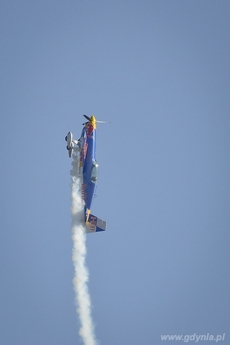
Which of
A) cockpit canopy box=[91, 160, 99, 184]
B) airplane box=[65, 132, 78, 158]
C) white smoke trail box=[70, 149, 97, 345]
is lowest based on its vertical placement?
white smoke trail box=[70, 149, 97, 345]

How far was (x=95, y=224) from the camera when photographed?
60562mm

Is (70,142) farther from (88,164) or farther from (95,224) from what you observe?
(95,224)

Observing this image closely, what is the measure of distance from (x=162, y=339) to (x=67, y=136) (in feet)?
124

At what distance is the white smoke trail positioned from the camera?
61.7 metres

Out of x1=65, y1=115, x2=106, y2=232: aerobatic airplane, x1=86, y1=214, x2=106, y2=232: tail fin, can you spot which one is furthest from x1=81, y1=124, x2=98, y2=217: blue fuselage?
x1=86, y1=214, x2=106, y2=232: tail fin

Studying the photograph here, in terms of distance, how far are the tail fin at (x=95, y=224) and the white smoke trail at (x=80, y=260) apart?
0.84 m

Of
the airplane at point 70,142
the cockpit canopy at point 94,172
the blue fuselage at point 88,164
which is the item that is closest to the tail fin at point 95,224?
the blue fuselage at point 88,164

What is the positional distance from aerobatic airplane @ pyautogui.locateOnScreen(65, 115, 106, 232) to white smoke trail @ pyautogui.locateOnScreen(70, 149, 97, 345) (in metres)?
0.82

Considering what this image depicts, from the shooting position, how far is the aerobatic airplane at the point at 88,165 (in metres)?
60.5

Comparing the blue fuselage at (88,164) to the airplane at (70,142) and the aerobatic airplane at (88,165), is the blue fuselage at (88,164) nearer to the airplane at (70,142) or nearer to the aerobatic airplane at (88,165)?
the aerobatic airplane at (88,165)

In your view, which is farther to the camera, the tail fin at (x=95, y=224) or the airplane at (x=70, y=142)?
the airplane at (x=70, y=142)

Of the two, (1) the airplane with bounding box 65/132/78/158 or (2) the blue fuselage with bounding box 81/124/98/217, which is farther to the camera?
(1) the airplane with bounding box 65/132/78/158

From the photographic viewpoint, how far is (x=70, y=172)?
63562mm

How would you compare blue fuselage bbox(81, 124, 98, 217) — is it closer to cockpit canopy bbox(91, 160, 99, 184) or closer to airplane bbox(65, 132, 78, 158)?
cockpit canopy bbox(91, 160, 99, 184)
